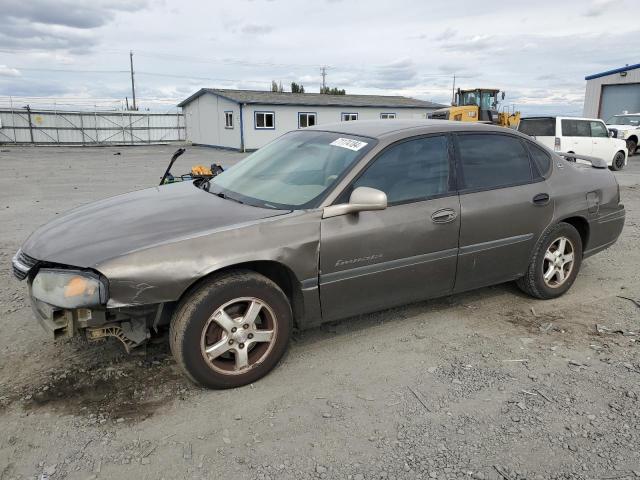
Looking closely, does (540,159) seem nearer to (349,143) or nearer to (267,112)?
(349,143)

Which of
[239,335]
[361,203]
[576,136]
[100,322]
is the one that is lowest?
[239,335]

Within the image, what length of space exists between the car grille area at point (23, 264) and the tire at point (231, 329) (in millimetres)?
940

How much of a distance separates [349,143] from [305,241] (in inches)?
38.0

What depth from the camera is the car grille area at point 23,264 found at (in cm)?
305

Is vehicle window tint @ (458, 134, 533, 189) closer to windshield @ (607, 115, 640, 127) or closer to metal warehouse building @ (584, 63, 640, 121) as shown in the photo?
windshield @ (607, 115, 640, 127)

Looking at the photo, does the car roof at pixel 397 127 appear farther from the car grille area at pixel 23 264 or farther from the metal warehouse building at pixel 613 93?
the metal warehouse building at pixel 613 93

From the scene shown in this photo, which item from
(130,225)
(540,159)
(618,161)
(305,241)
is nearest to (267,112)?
(618,161)

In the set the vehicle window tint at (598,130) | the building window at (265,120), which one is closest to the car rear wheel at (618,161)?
the vehicle window tint at (598,130)

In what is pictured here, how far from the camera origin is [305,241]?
3.20 m

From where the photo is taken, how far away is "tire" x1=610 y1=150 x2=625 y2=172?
1669cm

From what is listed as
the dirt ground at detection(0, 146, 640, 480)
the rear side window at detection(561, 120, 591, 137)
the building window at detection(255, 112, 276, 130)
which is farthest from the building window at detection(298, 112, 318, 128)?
the dirt ground at detection(0, 146, 640, 480)

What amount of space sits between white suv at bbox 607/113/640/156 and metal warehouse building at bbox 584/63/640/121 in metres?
7.89

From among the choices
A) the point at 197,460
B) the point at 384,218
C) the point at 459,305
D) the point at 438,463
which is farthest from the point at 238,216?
the point at 459,305

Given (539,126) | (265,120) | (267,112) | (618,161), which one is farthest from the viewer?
(265,120)
